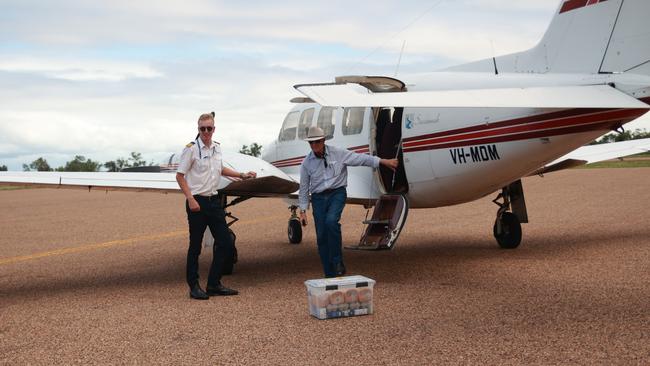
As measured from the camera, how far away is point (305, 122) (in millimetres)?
13648

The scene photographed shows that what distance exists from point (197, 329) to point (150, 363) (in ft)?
3.97

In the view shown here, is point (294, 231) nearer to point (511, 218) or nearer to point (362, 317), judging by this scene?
point (511, 218)

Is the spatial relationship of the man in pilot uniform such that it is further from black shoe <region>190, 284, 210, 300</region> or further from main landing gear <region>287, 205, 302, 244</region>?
main landing gear <region>287, 205, 302, 244</region>

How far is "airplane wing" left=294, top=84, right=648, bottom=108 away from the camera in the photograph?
21.7ft

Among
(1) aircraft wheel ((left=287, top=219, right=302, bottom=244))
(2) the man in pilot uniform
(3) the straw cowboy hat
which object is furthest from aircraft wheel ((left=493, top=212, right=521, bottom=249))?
(2) the man in pilot uniform

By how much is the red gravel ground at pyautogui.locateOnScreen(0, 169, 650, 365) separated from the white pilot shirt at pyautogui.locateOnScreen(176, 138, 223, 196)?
1.37 metres

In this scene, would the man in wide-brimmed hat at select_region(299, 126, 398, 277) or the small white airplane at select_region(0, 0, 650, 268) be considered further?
the man in wide-brimmed hat at select_region(299, 126, 398, 277)

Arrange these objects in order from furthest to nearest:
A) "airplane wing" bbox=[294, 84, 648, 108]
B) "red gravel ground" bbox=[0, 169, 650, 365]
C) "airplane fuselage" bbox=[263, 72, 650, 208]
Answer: "airplane fuselage" bbox=[263, 72, 650, 208]
"airplane wing" bbox=[294, 84, 648, 108]
"red gravel ground" bbox=[0, 169, 650, 365]

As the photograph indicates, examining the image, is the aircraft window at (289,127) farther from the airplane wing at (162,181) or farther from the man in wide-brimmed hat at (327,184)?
the man in wide-brimmed hat at (327,184)

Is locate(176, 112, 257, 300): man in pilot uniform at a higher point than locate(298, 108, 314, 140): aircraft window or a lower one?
lower

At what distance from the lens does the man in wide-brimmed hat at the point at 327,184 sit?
9430 millimetres

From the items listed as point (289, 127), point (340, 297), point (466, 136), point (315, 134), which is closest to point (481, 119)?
point (466, 136)

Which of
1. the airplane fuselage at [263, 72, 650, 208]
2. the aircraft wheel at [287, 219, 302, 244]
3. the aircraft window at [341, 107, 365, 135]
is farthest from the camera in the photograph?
the aircraft wheel at [287, 219, 302, 244]

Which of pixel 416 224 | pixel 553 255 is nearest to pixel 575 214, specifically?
pixel 416 224
